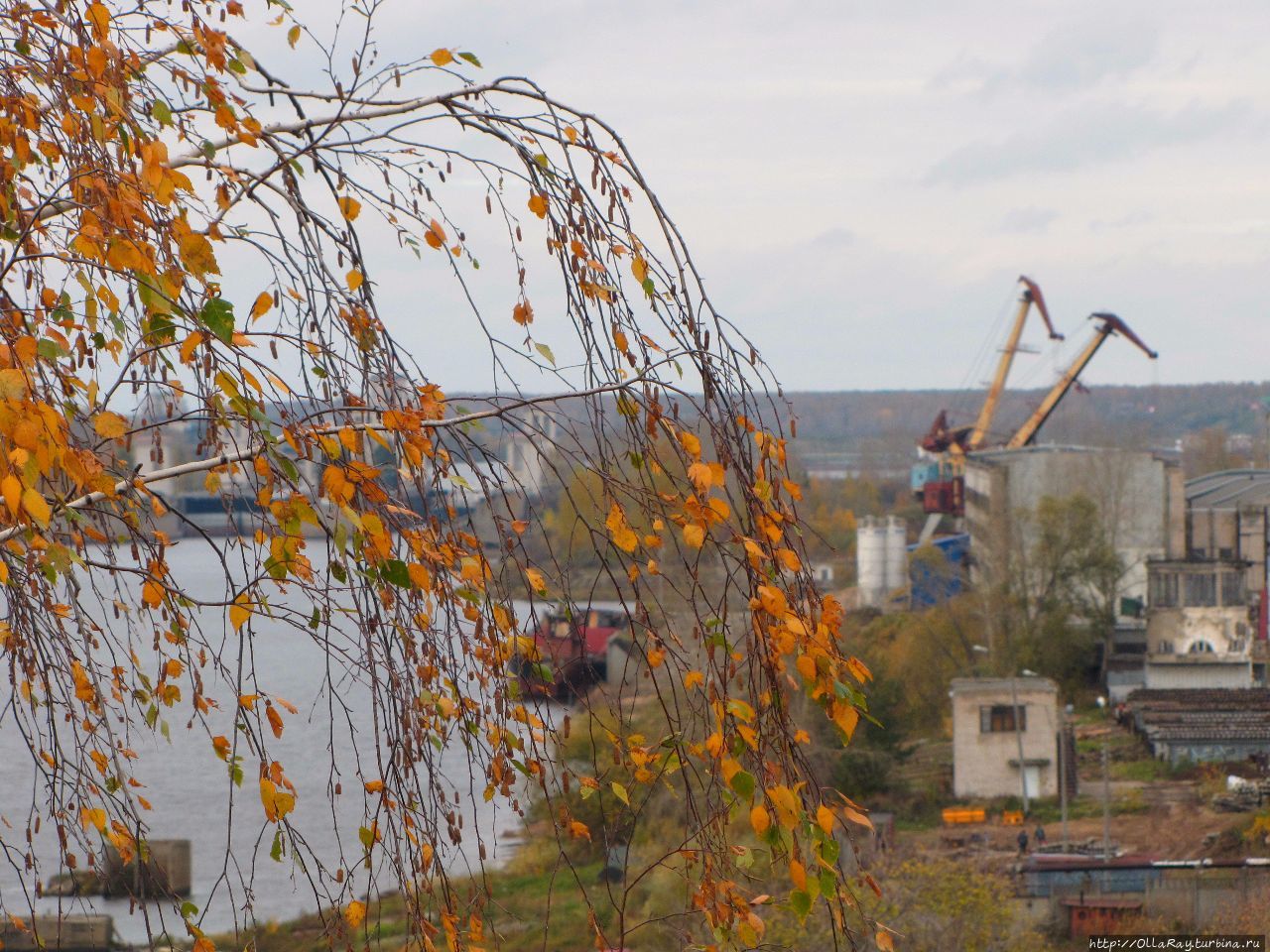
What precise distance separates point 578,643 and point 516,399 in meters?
0.34

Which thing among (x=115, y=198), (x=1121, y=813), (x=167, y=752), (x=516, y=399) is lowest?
(x=1121, y=813)

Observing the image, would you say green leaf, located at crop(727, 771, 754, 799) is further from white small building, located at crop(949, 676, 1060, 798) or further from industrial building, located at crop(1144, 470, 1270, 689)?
industrial building, located at crop(1144, 470, 1270, 689)

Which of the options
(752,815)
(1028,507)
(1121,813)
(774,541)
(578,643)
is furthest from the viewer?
(1028,507)

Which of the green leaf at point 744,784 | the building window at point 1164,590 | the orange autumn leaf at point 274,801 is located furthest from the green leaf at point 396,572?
the building window at point 1164,590

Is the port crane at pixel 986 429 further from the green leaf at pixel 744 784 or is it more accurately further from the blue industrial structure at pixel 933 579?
the green leaf at pixel 744 784

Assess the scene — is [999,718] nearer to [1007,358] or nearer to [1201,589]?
[1201,589]

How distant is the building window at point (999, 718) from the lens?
17.1m

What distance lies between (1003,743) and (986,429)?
18644mm

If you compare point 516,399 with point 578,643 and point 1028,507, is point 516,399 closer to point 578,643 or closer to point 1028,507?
point 578,643

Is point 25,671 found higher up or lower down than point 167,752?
higher up

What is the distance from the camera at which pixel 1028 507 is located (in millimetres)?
26078

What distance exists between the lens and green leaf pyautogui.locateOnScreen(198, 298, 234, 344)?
50.7 inches

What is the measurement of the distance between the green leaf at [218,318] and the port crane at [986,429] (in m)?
30.0

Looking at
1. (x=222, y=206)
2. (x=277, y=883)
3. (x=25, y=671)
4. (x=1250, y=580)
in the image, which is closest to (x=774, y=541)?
(x=222, y=206)
